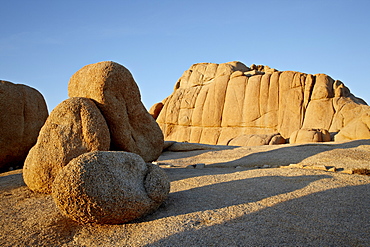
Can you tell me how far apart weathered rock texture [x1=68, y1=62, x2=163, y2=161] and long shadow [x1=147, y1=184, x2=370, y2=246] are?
330 cm

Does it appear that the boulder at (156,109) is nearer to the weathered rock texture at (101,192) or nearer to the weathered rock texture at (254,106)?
the weathered rock texture at (254,106)

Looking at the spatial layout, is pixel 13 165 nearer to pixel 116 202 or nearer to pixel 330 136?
pixel 116 202

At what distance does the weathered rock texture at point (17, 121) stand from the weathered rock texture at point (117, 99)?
111 inches

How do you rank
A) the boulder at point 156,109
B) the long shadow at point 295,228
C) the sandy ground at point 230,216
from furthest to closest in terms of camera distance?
the boulder at point 156,109 → the sandy ground at point 230,216 → the long shadow at point 295,228

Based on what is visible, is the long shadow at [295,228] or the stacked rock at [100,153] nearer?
the long shadow at [295,228]

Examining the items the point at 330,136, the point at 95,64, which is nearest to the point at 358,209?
the point at 95,64

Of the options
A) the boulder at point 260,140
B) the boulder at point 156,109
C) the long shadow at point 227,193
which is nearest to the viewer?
the long shadow at point 227,193

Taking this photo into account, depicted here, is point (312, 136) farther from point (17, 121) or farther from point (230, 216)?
point (17, 121)

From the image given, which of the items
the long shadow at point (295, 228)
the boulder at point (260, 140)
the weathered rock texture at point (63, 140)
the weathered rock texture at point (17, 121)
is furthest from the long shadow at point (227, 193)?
the boulder at point (260, 140)

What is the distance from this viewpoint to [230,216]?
3.22 m

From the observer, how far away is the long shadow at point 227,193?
139 inches

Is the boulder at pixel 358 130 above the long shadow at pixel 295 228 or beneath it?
beneath

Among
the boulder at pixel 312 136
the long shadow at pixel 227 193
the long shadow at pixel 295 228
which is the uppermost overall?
the long shadow at pixel 295 228

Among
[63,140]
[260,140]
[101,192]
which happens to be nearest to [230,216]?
[101,192]
